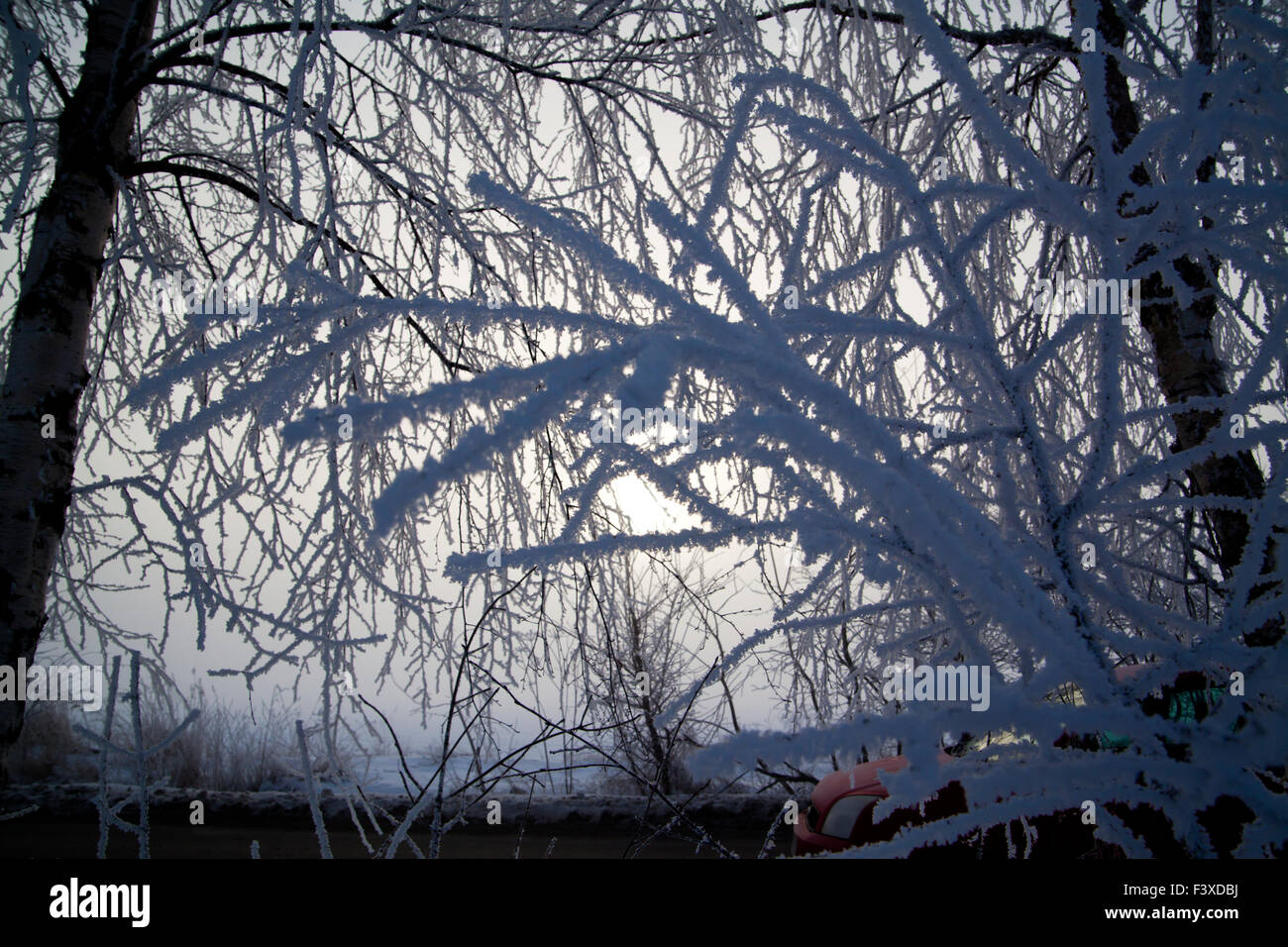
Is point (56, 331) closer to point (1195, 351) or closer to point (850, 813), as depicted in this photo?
point (850, 813)

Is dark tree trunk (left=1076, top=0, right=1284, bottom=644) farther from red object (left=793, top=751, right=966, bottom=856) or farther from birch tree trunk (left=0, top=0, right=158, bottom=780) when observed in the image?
birch tree trunk (left=0, top=0, right=158, bottom=780)

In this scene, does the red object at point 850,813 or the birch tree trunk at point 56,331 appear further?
the red object at point 850,813

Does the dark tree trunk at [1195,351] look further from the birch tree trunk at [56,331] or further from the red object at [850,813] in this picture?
the birch tree trunk at [56,331]

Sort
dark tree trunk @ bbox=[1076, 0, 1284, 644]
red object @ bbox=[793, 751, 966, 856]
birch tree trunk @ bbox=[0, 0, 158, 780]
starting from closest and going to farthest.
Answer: dark tree trunk @ bbox=[1076, 0, 1284, 644] < birch tree trunk @ bbox=[0, 0, 158, 780] < red object @ bbox=[793, 751, 966, 856]

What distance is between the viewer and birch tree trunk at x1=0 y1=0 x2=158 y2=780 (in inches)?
101


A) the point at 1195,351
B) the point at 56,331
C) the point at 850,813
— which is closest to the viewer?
the point at 1195,351

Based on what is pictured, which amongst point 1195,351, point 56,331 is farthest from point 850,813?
point 56,331

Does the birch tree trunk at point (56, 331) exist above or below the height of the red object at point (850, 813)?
above

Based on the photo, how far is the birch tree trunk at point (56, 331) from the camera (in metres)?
2.57

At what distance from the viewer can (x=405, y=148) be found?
3.47 meters

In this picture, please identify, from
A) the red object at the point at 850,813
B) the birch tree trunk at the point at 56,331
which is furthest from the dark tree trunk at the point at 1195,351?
the birch tree trunk at the point at 56,331

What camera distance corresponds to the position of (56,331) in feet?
8.80

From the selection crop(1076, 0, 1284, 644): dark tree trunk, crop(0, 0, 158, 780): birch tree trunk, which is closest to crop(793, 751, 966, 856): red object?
crop(1076, 0, 1284, 644): dark tree trunk
